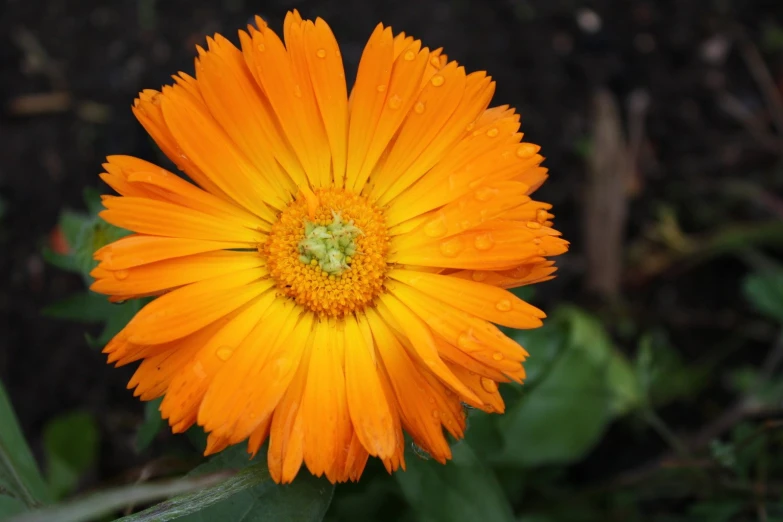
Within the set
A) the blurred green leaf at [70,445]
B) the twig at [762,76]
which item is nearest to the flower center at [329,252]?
the blurred green leaf at [70,445]

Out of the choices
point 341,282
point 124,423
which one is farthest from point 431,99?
point 124,423

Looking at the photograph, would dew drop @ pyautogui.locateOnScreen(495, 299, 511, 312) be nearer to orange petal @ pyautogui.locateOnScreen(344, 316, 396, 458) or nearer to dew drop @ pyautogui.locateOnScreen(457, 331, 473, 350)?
dew drop @ pyautogui.locateOnScreen(457, 331, 473, 350)

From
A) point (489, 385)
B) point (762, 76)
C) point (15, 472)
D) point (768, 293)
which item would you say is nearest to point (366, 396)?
point (489, 385)

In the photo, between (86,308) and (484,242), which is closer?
(484,242)

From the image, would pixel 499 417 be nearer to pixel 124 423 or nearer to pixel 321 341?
pixel 321 341

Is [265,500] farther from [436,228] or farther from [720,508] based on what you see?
[720,508]

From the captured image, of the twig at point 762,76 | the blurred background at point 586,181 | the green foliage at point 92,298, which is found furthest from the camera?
the twig at point 762,76

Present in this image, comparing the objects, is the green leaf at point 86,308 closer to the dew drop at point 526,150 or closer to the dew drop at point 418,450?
the dew drop at point 418,450
